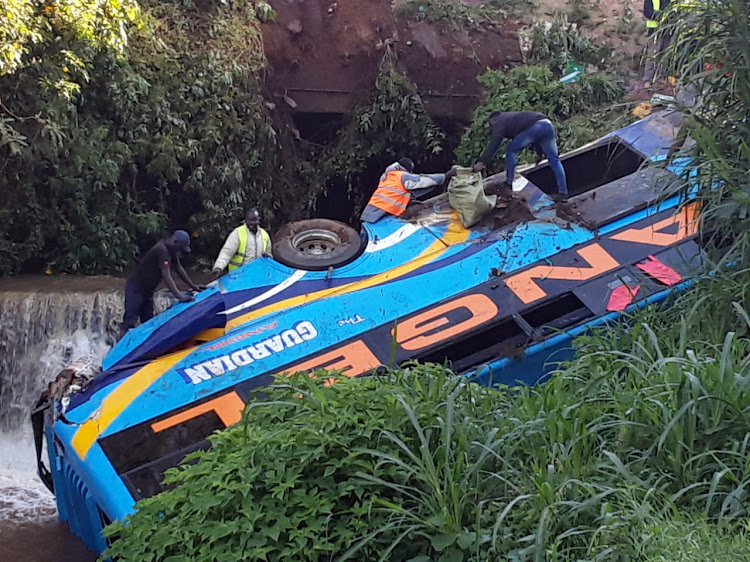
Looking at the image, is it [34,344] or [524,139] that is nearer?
[524,139]

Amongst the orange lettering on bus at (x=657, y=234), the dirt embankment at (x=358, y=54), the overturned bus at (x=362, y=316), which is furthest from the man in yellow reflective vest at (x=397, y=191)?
the dirt embankment at (x=358, y=54)

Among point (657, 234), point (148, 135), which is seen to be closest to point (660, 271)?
point (657, 234)

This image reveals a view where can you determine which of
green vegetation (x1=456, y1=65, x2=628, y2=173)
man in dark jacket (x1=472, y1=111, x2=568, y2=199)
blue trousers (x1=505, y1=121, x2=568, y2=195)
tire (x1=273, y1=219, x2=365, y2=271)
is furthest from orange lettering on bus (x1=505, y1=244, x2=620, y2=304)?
green vegetation (x1=456, y1=65, x2=628, y2=173)

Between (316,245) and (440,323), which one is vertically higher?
(316,245)

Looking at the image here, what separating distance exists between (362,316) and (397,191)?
1.58 metres

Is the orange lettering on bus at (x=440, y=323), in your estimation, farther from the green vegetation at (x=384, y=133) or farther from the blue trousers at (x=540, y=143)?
the green vegetation at (x=384, y=133)

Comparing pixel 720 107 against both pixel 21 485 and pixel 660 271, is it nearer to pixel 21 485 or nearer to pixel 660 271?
pixel 660 271

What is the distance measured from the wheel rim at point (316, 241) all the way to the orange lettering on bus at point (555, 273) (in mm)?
1509

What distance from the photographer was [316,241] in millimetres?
6801

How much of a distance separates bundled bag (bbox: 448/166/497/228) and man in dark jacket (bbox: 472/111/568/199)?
1.15ft

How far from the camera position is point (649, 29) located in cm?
1159

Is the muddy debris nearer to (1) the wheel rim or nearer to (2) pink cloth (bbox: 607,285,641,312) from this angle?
(2) pink cloth (bbox: 607,285,641,312)

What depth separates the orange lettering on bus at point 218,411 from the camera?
522cm

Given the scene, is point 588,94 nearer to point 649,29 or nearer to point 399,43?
point 649,29
